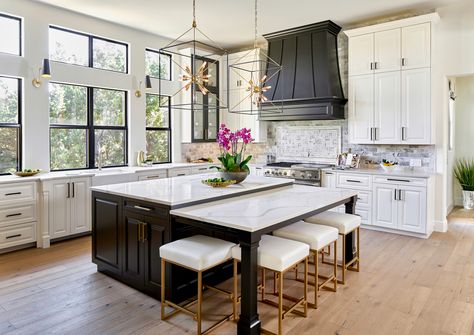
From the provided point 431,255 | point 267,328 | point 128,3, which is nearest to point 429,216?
point 431,255

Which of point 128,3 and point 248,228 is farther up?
point 128,3

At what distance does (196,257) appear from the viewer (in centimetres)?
258

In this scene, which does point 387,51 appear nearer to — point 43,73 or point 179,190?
point 179,190

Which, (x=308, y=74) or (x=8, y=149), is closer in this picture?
(x=8, y=149)

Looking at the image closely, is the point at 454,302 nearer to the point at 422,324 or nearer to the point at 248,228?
the point at 422,324

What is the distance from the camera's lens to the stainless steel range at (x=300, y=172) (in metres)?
6.02

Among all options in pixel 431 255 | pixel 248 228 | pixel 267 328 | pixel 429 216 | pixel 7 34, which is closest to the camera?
pixel 248 228

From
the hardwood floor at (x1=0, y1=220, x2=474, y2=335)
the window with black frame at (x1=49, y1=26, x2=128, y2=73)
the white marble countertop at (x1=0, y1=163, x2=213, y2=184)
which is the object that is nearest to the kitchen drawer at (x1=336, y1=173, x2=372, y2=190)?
the hardwood floor at (x1=0, y1=220, x2=474, y2=335)

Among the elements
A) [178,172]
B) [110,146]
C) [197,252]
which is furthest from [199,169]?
[197,252]

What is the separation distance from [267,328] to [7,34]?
4.85m

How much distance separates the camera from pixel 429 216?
5176mm

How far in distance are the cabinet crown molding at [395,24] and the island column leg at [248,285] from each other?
4404mm

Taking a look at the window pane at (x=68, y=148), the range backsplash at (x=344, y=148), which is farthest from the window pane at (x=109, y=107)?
the range backsplash at (x=344, y=148)

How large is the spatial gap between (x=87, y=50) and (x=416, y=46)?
490cm
